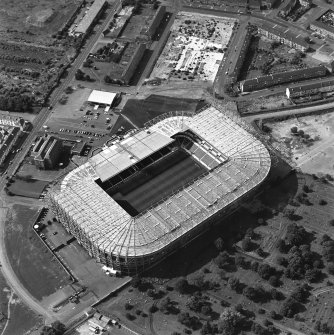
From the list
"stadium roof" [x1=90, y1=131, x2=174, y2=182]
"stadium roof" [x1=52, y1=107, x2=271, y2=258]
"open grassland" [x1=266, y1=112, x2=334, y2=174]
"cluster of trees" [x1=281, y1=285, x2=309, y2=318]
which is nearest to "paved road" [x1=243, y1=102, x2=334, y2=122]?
"open grassland" [x1=266, y1=112, x2=334, y2=174]

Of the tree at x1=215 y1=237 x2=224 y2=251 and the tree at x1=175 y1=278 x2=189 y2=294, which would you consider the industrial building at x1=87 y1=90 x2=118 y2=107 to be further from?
the tree at x1=175 y1=278 x2=189 y2=294

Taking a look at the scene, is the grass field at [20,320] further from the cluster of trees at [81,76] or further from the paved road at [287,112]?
the paved road at [287,112]

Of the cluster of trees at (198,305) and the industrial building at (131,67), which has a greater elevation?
the industrial building at (131,67)

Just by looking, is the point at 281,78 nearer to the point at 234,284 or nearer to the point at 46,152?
the point at 46,152

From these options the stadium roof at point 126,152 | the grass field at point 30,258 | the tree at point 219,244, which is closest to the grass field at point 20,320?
the grass field at point 30,258

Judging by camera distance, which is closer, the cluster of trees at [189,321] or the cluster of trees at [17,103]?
the cluster of trees at [189,321]

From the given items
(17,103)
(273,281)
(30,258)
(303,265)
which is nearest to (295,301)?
(273,281)
